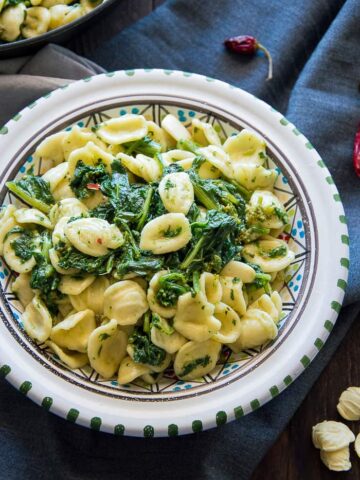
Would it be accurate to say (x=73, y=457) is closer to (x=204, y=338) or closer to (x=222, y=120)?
(x=204, y=338)

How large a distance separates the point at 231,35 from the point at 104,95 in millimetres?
1131

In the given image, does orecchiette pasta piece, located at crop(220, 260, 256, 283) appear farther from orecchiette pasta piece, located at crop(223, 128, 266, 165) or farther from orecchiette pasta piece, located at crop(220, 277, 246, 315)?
orecchiette pasta piece, located at crop(223, 128, 266, 165)

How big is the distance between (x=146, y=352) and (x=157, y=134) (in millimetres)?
948

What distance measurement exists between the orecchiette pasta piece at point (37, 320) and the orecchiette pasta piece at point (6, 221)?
267 millimetres

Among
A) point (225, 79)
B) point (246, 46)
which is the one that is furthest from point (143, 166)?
point (246, 46)

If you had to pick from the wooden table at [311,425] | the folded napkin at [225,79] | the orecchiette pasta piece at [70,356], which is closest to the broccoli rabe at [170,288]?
the orecchiette pasta piece at [70,356]

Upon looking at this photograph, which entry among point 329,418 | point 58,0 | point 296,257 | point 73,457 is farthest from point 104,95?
point 329,418

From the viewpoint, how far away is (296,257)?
2.36 m

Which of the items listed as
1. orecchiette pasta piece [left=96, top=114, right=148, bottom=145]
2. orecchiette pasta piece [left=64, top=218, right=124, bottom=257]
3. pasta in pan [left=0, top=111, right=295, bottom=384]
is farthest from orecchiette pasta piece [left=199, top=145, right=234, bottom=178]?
orecchiette pasta piece [left=64, top=218, right=124, bottom=257]

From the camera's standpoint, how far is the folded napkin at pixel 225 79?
2.40 metres

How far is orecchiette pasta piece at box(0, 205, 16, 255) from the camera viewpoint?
2266 millimetres

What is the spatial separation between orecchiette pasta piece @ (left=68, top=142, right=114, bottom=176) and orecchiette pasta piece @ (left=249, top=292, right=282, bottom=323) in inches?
31.1

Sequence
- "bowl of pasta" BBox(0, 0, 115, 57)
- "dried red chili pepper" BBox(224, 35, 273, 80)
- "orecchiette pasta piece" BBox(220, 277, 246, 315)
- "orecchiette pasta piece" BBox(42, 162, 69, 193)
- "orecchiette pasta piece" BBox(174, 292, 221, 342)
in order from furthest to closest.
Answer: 1. "dried red chili pepper" BBox(224, 35, 273, 80)
2. "bowl of pasta" BBox(0, 0, 115, 57)
3. "orecchiette pasta piece" BBox(42, 162, 69, 193)
4. "orecchiette pasta piece" BBox(220, 277, 246, 315)
5. "orecchiette pasta piece" BBox(174, 292, 221, 342)

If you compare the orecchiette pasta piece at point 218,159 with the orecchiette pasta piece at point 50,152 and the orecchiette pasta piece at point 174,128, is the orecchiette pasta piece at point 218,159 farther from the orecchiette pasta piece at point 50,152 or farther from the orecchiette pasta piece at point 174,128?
the orecchiette pasta piece at point 50,152
